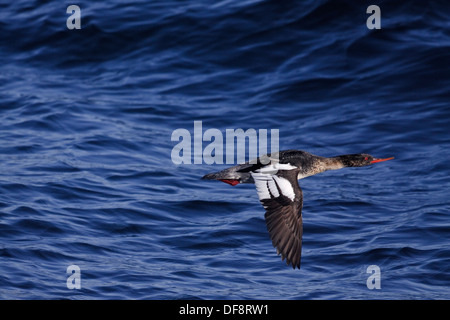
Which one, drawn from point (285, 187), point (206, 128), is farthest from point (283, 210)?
point (206, 128)

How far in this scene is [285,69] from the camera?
12133 millimetres

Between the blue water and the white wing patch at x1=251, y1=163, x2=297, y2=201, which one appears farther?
the blue water

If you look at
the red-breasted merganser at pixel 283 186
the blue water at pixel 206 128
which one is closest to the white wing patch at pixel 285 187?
the red-breasted merganser at pixel 283 186

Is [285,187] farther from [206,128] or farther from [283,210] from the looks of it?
[206,128]

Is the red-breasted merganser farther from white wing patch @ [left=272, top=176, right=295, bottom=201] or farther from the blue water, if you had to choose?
the blue water

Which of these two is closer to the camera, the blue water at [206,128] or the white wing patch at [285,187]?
the white wing patch at [285,187]

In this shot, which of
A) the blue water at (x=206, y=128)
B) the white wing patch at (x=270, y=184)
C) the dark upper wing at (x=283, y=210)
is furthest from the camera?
the blue water at (x=206, y=128)

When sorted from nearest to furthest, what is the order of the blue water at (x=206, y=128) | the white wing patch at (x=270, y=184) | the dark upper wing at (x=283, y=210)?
the dark upper wing at (x=283, y=210), the white wing patch at (x=270, y=184), the blue water at (x=206, y=128)

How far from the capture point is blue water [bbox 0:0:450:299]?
25.2 feet

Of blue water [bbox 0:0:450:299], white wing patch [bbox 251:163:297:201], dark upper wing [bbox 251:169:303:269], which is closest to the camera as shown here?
dark upper wing [bbox 251:169:303:269]

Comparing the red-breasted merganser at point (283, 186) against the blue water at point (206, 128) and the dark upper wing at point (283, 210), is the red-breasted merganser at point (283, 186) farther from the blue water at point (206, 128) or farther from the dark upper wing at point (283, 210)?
the blue water at point (206, 128)

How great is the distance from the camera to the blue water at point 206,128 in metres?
7.69

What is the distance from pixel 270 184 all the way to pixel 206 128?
13.9 ft

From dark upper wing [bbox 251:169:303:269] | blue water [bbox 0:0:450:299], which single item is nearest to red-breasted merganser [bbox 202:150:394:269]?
dark upper wing [bbox 251:169:303:269]
